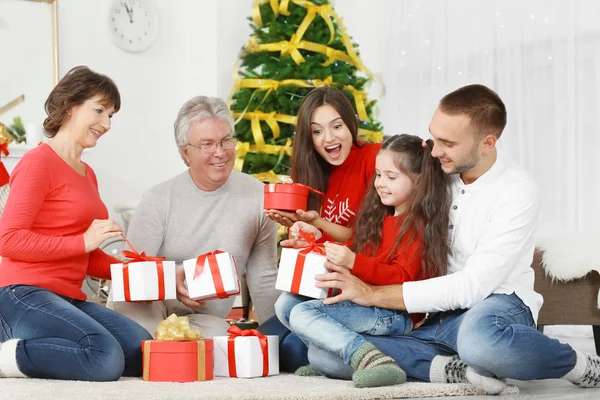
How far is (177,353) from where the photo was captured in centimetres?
242

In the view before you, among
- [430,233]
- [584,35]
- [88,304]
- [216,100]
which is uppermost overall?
[584,35]

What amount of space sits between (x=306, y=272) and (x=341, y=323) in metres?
0.19

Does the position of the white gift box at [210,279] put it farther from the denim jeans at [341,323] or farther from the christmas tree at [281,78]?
the christmas tree at [281,78]

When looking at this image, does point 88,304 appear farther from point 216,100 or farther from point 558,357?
point 558,357

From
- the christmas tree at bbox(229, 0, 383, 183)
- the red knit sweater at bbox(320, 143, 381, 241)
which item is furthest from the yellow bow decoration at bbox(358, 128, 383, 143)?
the red knit sweater at bbox(320, 143, 381, 241)

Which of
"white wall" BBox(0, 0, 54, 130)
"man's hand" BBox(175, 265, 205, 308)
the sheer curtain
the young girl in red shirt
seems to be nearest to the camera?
the young girl in red shirt

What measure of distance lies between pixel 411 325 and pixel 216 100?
3.65 feet

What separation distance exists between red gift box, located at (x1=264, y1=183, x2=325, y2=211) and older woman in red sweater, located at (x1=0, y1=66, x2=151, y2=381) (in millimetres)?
509

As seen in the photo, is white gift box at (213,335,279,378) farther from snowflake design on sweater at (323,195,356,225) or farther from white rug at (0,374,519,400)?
snowflake design on sweater at (323,195,356,225)

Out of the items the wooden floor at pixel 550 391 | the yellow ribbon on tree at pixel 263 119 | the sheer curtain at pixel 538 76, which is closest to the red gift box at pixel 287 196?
the wooden floor at pixel 550 391

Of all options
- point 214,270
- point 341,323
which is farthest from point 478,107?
point 214,270

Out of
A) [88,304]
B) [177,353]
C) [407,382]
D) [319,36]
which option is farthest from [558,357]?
[319,36]

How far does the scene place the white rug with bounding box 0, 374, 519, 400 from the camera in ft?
6.95

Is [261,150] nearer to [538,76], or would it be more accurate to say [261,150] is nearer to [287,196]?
[538,76]
